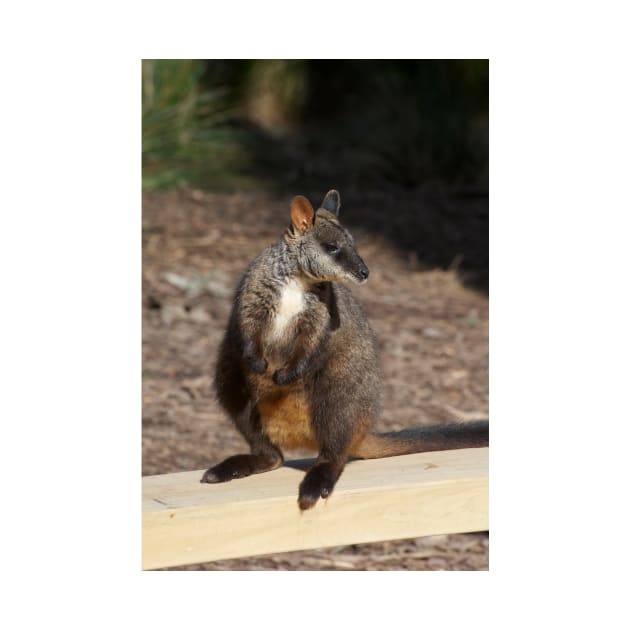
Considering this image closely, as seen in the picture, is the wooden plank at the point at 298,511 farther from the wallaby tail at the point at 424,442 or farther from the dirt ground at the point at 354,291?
the dirt ground at the point at 354,291

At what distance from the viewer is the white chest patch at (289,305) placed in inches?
130

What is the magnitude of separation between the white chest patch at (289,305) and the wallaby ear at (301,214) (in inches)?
7.2

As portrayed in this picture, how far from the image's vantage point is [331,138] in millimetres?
11133

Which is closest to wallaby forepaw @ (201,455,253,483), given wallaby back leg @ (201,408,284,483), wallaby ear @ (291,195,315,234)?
wallaby back leg @ (201,408,284,483)

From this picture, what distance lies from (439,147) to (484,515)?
622 centimetres

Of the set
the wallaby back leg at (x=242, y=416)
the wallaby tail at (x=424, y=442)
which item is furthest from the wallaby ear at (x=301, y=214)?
the wallaby tail at (x=424, y=442)

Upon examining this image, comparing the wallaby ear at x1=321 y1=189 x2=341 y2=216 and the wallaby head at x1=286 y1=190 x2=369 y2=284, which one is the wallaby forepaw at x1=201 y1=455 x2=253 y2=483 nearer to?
the wallaby head at x1=286 y1=190 x2=369 y2=284

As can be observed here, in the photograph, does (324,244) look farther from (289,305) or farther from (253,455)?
(253,455)

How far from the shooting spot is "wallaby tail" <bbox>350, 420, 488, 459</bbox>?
3.46 metres

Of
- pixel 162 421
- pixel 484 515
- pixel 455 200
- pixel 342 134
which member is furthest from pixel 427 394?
pixel 342 134

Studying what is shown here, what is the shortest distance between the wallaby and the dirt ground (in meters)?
1.25

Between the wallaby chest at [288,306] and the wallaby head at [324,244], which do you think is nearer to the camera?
the wallaby head at [324,244]

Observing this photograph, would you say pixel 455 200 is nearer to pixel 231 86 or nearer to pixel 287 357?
pixel 231 86

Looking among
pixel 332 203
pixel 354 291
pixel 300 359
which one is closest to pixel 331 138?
pixel 354 291
